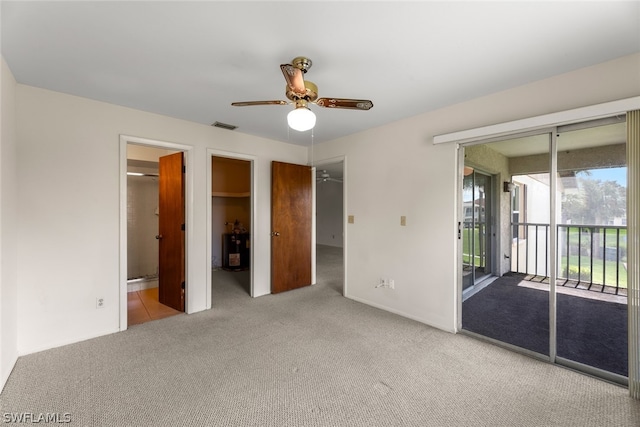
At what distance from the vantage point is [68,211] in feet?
8.34

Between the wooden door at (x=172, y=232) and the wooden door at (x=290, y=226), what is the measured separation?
1.25m

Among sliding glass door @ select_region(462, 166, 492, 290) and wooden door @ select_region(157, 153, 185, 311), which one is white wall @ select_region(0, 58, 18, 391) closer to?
wooden door @ select_region(157, 153, 185, 311)

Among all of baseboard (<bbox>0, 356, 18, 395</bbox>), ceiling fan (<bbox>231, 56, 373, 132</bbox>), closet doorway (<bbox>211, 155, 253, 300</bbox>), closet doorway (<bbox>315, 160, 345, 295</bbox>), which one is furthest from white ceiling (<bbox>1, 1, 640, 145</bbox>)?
closet doorway (<bbox>315, 160, 345, 295</bbox>)

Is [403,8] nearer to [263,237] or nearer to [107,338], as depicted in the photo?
[263,237]

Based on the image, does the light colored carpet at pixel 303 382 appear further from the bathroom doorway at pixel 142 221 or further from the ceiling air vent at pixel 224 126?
the ceiling air vent at pixel 224 126

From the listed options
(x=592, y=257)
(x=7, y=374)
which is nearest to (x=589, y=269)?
(x=592, y=257)

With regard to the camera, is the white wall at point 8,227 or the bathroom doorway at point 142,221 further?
the bathroom doorway at point 142,221

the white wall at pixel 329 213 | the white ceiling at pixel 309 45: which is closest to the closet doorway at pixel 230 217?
the white ceiling at pixel 309 45

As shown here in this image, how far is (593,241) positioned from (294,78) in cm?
277

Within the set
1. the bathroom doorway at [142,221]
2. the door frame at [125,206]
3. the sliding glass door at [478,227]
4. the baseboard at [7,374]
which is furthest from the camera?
the bathroom doorway at [142,221]

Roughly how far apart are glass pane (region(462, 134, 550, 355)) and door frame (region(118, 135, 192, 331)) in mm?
3246

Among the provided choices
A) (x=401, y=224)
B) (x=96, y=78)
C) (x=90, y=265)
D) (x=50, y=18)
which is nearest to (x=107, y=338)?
(x=90, y=265)

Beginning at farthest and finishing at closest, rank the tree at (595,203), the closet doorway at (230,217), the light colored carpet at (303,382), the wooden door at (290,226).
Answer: the closet doorway at (230,217) → the wooden door at (290,226) → the tree at (595,203) → the light colored carpet at (303,382)

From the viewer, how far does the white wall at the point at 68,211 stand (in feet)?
7.74
